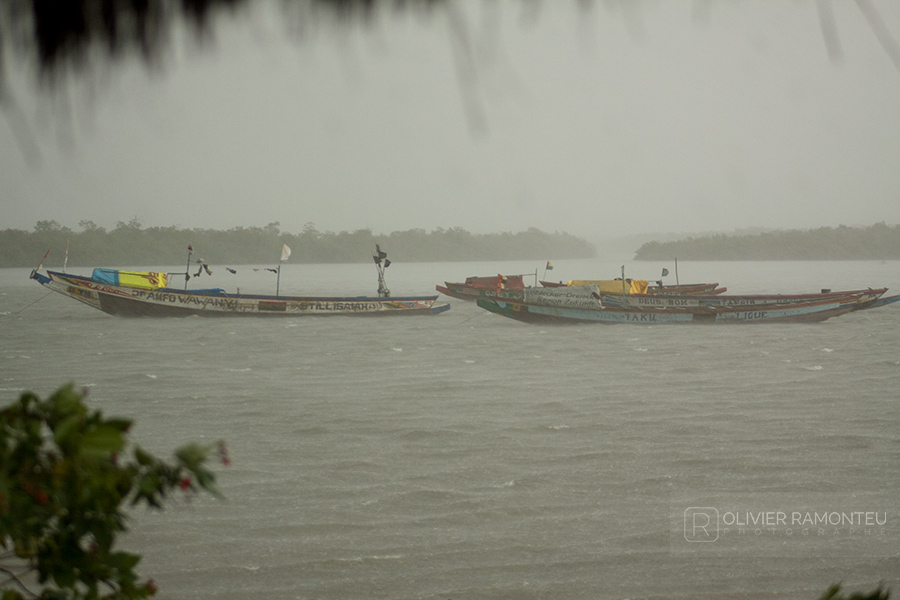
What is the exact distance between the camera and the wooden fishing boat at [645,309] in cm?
1969

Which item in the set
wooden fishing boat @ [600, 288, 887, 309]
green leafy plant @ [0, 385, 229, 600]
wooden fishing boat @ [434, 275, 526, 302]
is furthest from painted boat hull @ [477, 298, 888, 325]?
green leafy plant @ [0, 385, 229, 600]

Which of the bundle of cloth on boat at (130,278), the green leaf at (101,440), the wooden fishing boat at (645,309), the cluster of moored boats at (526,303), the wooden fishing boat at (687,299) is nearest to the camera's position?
the green leaf at (101,440)

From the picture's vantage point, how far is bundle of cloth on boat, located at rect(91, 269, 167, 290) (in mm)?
22953

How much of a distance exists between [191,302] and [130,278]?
8.11ft

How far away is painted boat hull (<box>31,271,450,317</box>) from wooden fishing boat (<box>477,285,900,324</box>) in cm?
535

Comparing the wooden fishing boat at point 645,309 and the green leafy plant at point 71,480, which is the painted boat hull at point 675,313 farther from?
the green leafy plant at point 71,480

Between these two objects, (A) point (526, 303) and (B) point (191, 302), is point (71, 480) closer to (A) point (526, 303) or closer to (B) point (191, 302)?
(A) point (526, 303)

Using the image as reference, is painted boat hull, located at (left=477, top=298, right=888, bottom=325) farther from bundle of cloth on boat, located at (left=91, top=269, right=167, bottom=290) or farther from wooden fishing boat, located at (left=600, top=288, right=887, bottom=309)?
bundle of cloth on boat, located at (left=91, top=269, right=167, bottom=290)

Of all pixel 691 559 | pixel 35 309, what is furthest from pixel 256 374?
pixel 35 309

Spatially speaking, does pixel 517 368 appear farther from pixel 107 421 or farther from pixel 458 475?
pixel 107 421

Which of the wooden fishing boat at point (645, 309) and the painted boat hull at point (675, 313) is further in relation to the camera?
the painted boat hull at point (675, 313)

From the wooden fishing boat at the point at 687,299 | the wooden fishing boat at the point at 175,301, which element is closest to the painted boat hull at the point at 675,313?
the wooden fishing boat at the point at 687,299

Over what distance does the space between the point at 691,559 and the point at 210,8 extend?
4278 mm

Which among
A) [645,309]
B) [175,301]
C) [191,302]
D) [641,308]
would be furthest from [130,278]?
[645,309]
